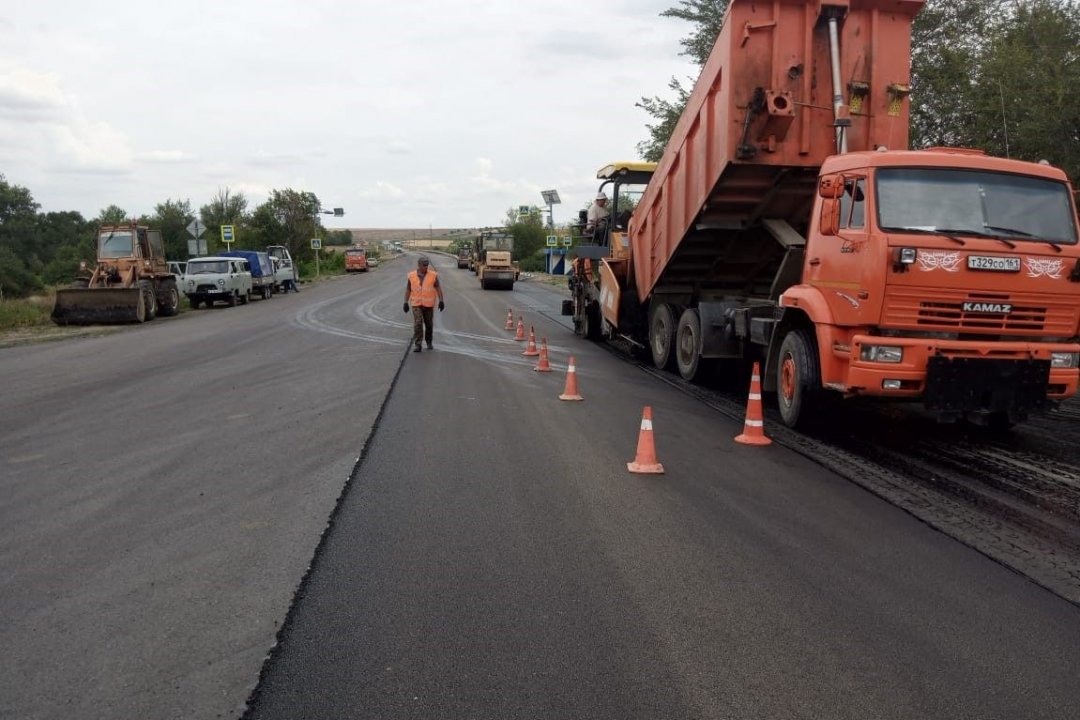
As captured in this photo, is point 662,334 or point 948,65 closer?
point 662,334

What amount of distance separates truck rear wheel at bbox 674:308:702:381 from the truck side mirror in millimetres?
4172

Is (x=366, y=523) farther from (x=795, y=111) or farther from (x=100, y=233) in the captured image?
(x=100, y=233)

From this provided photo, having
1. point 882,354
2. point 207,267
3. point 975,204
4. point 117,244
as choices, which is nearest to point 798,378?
point 882,354

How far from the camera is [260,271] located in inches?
1460

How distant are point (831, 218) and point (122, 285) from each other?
2199cm

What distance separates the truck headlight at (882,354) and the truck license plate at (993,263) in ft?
3.01

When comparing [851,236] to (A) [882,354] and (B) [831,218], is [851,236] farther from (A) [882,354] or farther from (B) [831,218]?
(A) [882,354]

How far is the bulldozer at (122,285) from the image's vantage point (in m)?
23.5

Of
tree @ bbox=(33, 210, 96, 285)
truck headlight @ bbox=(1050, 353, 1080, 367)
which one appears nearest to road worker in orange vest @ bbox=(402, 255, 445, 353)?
truck headlight @ bbox=(1050, 353, 1080, 367)

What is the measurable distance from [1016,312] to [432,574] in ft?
18.6

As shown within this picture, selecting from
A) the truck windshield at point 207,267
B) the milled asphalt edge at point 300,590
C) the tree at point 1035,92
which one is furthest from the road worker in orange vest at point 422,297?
the truck windshield at point 207,267

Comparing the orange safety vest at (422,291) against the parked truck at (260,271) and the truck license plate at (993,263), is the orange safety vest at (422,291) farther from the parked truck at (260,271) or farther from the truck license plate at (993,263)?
the parked truck at (260,271)

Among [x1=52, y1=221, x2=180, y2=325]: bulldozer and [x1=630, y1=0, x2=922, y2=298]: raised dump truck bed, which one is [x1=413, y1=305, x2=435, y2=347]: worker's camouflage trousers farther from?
[x1=52, y1=221, x2=180, y2=325]: bulldozer

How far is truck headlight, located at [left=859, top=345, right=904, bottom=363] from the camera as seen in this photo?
7.50 meters
